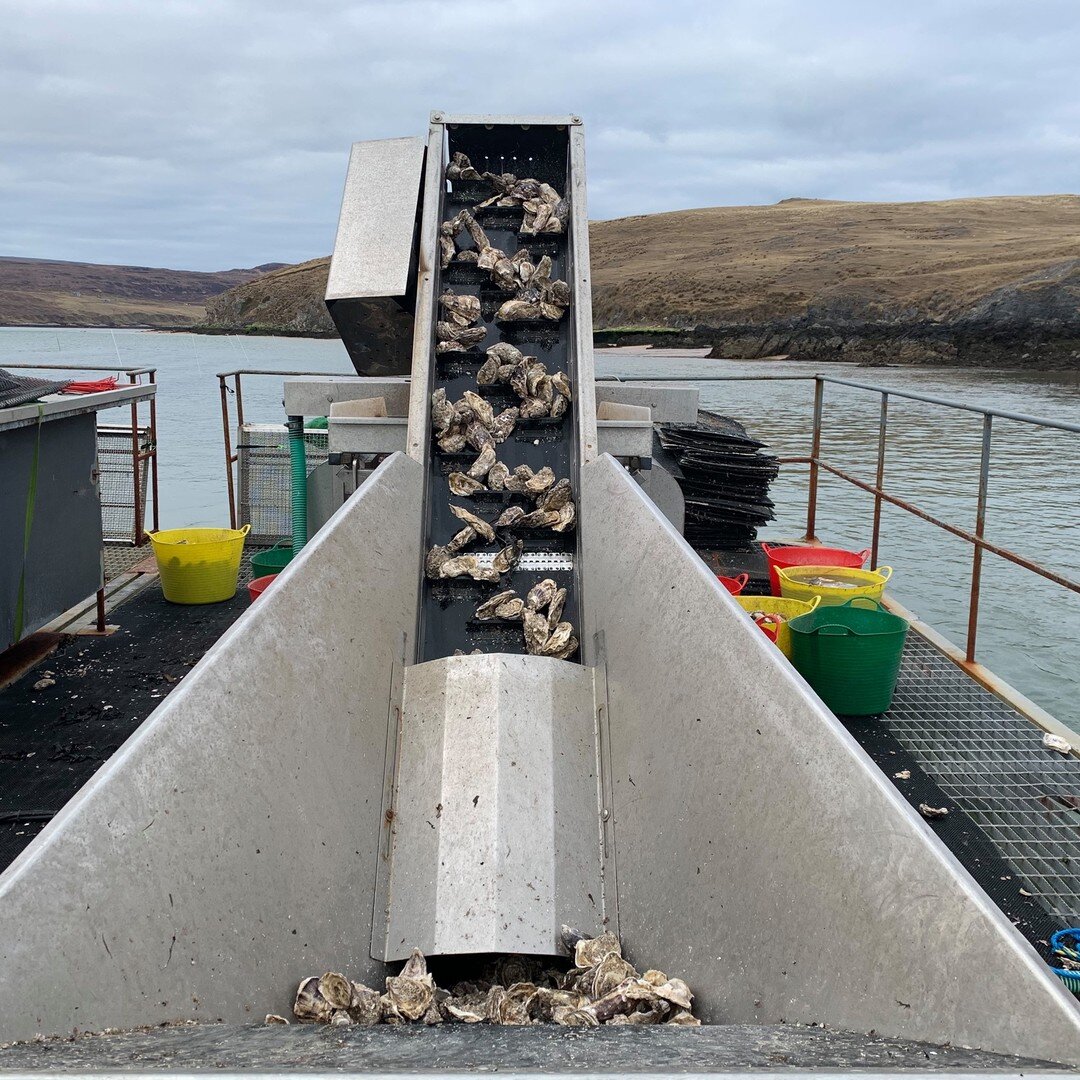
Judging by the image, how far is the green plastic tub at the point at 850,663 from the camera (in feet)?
12.0

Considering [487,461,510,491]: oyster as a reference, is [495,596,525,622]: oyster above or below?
below

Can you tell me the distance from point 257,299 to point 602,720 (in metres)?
68.9

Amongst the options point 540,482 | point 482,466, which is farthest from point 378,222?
point 540,482

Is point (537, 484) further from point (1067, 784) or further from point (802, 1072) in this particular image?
point (802, 1072)

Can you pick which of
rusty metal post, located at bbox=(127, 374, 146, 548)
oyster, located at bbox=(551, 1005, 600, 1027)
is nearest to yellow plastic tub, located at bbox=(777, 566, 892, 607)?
oyster, located at bbox=(551, 1005, 600, 1027)

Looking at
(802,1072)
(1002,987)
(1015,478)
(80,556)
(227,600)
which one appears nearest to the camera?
(802,1072)

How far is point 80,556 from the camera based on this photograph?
14.9ft

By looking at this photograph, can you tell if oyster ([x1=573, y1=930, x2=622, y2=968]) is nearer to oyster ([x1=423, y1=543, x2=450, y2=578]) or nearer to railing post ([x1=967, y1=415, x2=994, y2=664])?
oyster ([x1=423, y1=543, x2=450, y2=578])

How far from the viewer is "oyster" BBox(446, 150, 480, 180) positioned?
4.68 meters

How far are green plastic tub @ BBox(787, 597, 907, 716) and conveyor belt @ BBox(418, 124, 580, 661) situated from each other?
1.05 m

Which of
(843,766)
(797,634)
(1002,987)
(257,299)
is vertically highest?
(257,299)

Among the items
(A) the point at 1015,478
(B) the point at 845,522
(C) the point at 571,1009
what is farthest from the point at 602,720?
(A) the point at 1015,478

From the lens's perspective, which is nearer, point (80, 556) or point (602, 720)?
point (602, 720)

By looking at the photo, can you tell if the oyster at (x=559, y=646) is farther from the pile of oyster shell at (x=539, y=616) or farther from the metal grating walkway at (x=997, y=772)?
the metal grating walkway at (x=997, y=772)
